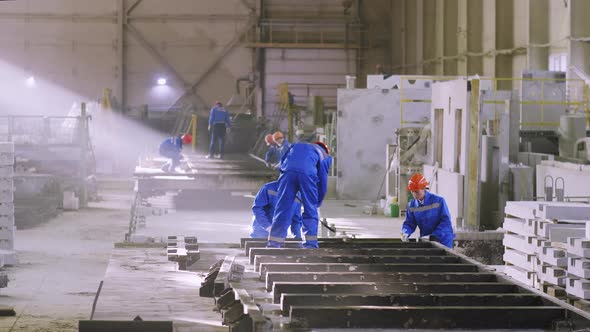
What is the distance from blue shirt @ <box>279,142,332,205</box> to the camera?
1092 cm

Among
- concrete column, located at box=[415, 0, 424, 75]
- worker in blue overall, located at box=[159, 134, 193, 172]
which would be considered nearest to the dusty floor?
worker in blue overall, located at box=[159, 134, 193, 172]

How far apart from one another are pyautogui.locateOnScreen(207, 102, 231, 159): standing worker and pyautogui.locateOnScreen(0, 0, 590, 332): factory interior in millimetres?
58

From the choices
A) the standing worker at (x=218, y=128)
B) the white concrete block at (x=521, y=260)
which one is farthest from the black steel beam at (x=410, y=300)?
the standing worker at (x=218, y=128)

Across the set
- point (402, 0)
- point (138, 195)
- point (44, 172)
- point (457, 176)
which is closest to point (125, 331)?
point (457, 176)

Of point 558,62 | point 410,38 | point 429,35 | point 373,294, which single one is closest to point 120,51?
point 410,38

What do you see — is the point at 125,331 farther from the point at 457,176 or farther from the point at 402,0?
the point at 402,0

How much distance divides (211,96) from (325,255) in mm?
29964

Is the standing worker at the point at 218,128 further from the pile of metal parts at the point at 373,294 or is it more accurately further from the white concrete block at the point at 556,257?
the white concrete block at the point at 556,257

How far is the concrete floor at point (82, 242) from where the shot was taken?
12.0 meters

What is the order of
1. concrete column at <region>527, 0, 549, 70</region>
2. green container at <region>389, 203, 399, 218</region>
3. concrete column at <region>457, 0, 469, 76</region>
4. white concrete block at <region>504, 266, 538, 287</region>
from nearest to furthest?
white concrete block at <region>504, 266, 538, 287</region>
green container at <region>389, 203, 399, 218</region>
concrete column at <region>527, 0, 549, 70</region>
concrete column at <region>457, 0, 469, 76</region>

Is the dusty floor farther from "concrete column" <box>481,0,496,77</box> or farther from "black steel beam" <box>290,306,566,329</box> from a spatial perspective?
"concrete column" <box>481,0,496,77</box>

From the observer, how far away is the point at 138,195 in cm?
2284

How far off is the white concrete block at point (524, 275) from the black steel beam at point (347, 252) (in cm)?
111

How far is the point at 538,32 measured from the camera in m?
25.1
